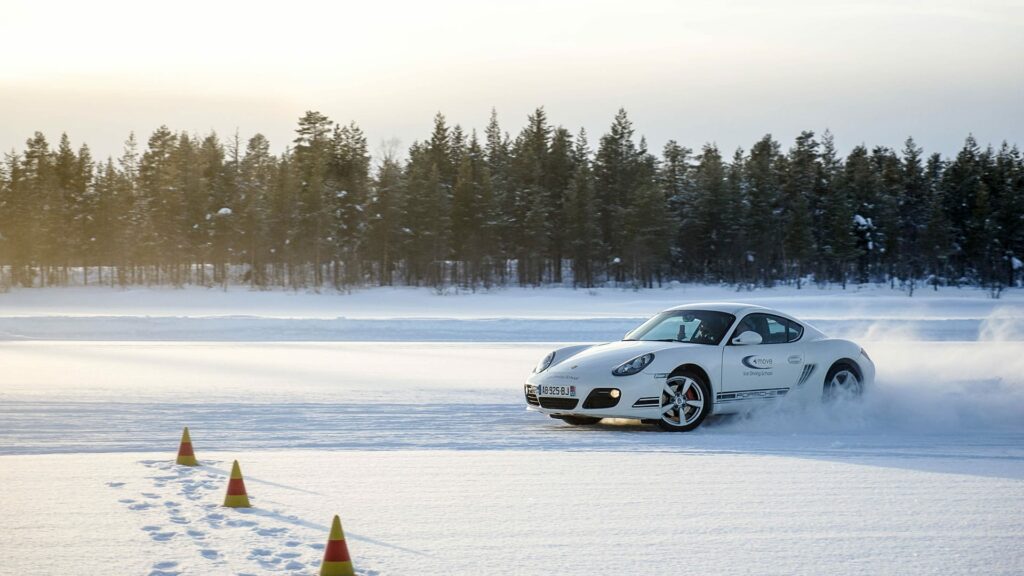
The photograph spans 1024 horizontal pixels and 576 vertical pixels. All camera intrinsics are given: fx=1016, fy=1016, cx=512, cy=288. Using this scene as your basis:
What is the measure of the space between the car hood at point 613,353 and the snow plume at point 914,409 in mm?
1291

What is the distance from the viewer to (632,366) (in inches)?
452

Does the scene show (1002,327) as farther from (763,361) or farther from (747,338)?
(747,338)

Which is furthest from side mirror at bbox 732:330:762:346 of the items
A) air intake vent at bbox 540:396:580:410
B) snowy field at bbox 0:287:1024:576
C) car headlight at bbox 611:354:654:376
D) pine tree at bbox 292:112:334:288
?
pine tree at bbox 292:112:334:288

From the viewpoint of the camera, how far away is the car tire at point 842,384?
12.6 m

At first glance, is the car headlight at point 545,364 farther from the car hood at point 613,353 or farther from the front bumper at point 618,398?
the front bumper at point 618,398

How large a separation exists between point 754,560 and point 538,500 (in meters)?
2.08

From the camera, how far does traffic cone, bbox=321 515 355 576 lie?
530cm

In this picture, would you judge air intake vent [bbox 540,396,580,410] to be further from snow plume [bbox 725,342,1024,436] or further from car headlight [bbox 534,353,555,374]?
snow plume [bbox 725,342,1024,436]

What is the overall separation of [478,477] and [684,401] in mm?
3709

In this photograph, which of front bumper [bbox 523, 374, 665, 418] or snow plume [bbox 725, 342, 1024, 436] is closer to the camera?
front bumper [bbox 523, 374, 665, 418]

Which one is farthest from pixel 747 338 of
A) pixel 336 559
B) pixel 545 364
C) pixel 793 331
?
pixel 336 559

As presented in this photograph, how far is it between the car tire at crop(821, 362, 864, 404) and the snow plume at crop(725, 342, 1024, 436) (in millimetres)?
87

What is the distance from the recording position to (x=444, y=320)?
108ft

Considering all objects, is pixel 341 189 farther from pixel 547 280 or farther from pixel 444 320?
pixel 444 320
